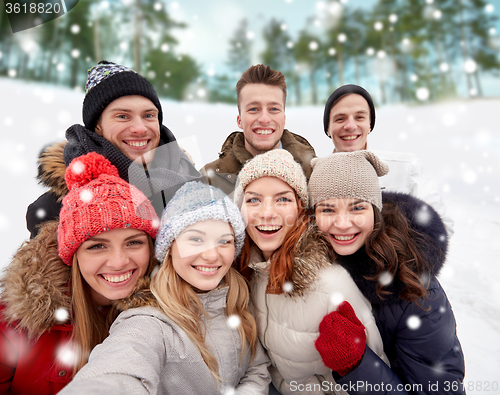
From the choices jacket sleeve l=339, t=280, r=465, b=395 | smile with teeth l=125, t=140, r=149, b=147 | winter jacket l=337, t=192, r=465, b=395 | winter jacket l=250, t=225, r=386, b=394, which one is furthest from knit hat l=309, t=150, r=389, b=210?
smile with teeth l=125, t=140, r=149, b=147

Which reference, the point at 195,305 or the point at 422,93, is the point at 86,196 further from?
the point at 422,93

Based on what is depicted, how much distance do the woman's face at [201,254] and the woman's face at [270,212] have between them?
23 centimetres

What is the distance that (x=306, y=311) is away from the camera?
162 cm

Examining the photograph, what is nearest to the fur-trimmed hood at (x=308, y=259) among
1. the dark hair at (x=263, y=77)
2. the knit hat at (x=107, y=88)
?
the knit hat at (x=107, y=88)

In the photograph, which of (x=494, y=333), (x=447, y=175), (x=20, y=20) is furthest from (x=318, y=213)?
(x=447, y=175)

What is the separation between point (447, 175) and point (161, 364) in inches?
285

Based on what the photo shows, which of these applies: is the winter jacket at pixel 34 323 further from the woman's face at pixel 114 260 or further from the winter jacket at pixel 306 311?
the winter jacket at pixel 306 311

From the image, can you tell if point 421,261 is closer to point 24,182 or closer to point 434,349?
point 434,349

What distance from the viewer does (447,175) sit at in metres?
6.41

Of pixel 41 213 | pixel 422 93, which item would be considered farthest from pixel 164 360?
pixel 422 93

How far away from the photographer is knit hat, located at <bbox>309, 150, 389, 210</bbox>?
1.63 metres

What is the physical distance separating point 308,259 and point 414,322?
2.16ft

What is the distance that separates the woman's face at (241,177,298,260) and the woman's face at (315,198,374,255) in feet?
0.63

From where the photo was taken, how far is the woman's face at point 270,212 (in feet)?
5.49
